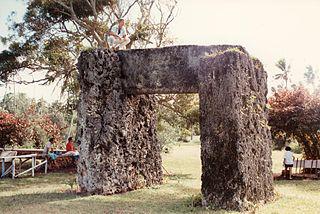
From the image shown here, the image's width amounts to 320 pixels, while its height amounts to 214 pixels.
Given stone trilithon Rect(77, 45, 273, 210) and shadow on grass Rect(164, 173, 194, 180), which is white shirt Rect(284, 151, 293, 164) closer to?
shadow on grass Rect(164, 173, 194, 180)

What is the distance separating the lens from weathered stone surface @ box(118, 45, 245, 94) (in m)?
12.8

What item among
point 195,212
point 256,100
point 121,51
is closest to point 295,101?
point 256,100

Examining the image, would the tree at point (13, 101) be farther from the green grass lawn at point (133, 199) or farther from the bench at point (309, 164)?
the bench at point (309, 164)

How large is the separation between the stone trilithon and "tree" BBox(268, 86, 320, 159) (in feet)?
17.2

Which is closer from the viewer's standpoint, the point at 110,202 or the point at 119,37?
the point at 110,202

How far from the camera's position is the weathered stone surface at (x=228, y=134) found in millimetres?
10898

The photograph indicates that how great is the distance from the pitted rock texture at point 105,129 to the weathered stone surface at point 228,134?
313 cm

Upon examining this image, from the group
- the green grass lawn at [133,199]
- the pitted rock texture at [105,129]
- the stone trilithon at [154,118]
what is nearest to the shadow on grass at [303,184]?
the green grass lawn at [133,199]

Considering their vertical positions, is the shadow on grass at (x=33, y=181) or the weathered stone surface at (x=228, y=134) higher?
the weathered stone surface at (x=228, y=134)

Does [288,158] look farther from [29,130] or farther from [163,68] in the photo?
[29,130]

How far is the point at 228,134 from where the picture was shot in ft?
36.1

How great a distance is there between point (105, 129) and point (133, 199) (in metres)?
2.19

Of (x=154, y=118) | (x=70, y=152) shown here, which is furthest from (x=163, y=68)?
(x=70, y=152)

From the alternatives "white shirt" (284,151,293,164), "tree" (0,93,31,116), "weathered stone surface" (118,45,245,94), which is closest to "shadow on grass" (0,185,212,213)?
"weathered stone surface" (118,45,245,94)
